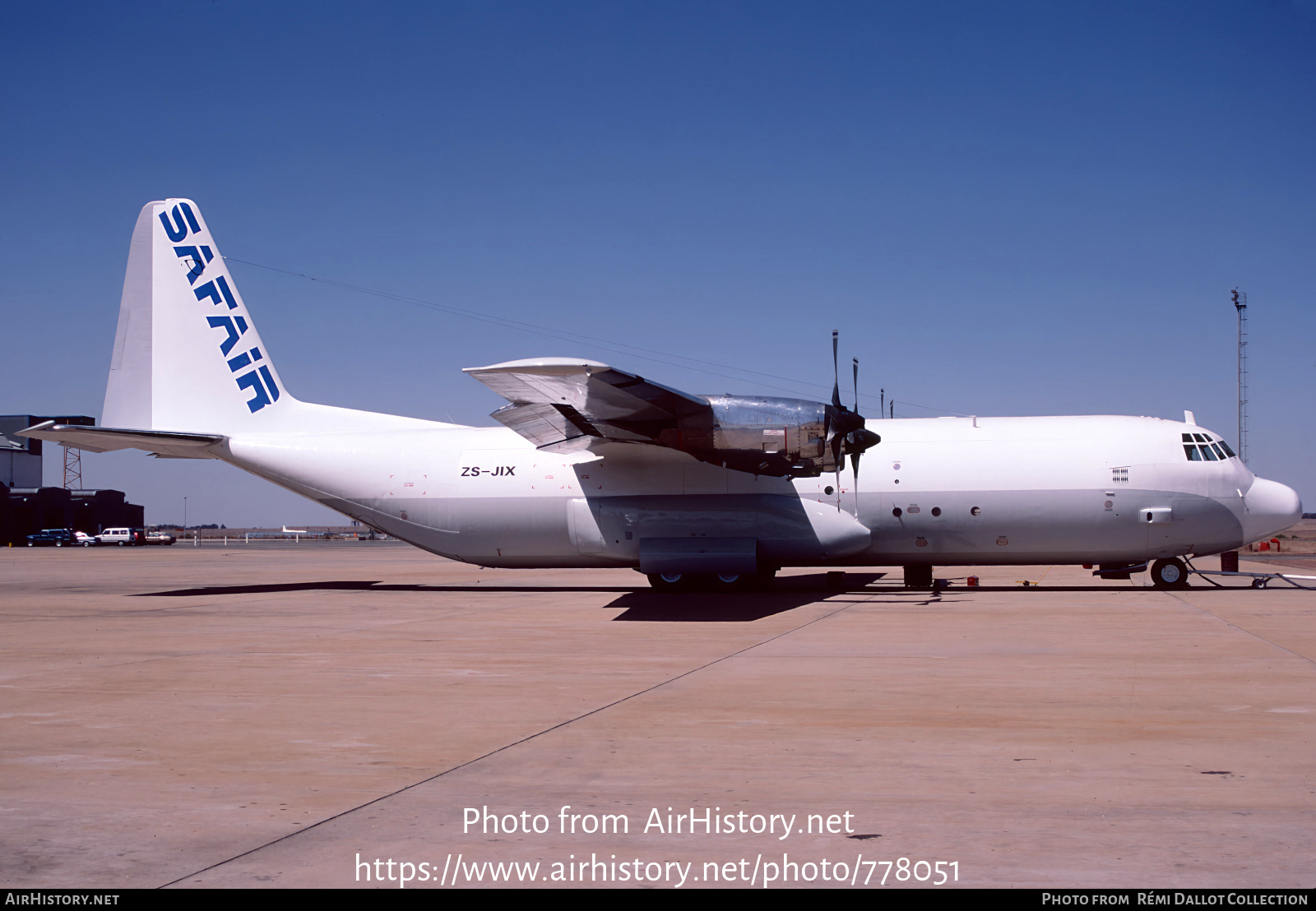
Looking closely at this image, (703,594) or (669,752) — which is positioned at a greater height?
(669,752)

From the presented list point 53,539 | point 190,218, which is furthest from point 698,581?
point 53,539

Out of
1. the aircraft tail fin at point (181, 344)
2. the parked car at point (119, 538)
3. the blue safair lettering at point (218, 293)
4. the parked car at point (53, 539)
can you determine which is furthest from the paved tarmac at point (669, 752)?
the parked car at point (119, 538)

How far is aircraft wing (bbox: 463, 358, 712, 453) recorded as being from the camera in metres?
17.2

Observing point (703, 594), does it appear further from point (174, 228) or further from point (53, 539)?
point (53, 539)

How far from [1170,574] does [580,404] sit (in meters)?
15.2

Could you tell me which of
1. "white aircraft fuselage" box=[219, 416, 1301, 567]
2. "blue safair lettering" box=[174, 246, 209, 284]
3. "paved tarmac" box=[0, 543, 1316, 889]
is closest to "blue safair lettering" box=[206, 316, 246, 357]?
"blue safair lettering" box=[174, 246, 209, 284]

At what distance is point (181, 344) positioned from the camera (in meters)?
25.7

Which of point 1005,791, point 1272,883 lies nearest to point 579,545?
point 1005,791

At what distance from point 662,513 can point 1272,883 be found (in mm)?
18795

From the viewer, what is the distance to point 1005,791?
6227mm

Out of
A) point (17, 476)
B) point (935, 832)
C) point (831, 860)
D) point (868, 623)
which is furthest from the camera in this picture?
point (17, 476)

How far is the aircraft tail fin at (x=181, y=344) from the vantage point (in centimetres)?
2555

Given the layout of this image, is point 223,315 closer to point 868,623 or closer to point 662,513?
point 662,513

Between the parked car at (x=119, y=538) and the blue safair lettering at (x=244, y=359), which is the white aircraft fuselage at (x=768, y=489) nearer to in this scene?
the blue safair lettering at (x=244, y=359)
